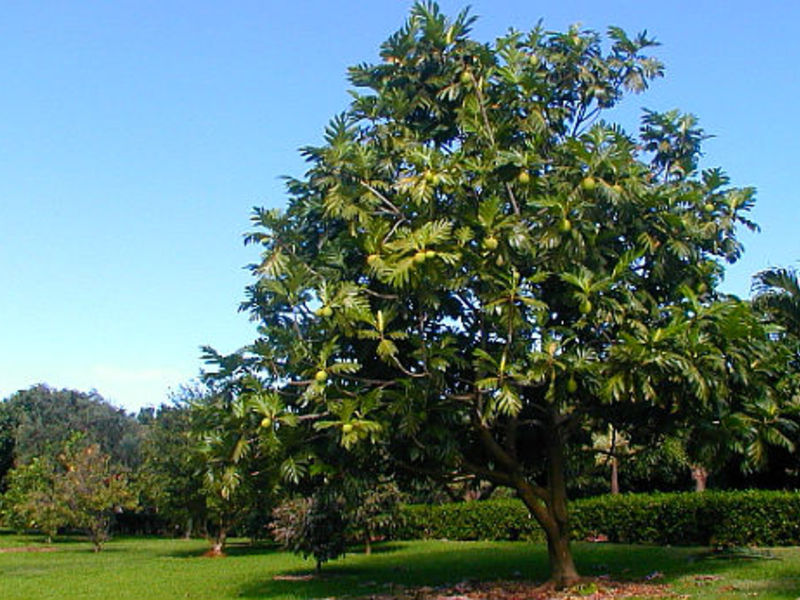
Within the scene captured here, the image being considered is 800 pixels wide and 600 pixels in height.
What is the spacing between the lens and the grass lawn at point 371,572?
15.0 meters

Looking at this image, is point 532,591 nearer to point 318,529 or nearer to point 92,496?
point 318,529

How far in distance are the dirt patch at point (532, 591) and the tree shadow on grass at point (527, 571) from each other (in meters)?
0.63

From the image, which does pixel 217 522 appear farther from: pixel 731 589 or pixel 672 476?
pixel 731 589

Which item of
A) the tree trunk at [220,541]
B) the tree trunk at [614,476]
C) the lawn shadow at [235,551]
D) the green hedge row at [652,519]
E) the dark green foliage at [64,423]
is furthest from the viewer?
the dark green foliage at [64,423]

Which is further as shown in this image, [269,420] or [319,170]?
[319,170]

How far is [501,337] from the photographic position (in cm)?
1283

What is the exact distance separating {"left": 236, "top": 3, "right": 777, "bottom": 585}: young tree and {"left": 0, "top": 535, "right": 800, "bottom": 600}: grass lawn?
3.00 meters

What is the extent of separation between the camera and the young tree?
11.8 m

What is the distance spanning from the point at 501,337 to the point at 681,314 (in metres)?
2.63

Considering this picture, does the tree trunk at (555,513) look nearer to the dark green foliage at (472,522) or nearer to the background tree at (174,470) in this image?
the dark green foliage at (472,522)

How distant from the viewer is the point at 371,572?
20.5 meters

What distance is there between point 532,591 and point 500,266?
607 centimetres

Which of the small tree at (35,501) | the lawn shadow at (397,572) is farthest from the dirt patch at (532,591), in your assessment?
the small tree at (35,501)

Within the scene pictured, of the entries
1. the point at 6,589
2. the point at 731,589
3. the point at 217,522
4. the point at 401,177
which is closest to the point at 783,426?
the point at 731,589
